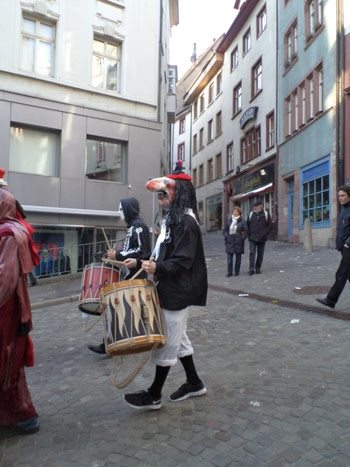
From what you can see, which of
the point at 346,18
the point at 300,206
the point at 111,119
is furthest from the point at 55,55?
the point at 300,206

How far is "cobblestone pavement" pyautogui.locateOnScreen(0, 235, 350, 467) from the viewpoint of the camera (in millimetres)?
2896

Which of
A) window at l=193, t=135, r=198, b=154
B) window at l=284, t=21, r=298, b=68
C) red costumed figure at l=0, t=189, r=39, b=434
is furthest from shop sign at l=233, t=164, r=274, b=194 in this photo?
red costumed figure at l=0, t=189, r=39, b=434

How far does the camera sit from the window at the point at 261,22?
26.7m

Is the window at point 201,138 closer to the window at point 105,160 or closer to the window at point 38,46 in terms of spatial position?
the window at point 105,160

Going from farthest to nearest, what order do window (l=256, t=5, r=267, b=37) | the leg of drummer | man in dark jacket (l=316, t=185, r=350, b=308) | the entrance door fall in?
window (l=256, t=5, r=267, b=37) → the entrance door → man in dark jacket (l=316, t=185, r=350, b=308) → the leg of drummer

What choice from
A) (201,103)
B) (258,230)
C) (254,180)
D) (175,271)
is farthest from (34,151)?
(201,103)

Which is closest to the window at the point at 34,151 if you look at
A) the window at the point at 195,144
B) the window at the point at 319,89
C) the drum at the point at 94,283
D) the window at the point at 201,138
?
the window at the point at 319,89

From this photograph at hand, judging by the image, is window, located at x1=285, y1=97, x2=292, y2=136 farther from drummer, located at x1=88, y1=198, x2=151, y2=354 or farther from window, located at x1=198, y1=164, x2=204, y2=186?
drummer, located at x1=88, y1=198, x2=151, y2=354

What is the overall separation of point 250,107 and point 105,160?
46.3ft

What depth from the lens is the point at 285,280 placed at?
1011 centimetres

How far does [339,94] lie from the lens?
56.2 ft

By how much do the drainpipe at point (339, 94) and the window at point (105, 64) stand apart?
7.95 metres

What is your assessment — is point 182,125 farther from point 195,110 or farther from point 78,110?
point 78,110

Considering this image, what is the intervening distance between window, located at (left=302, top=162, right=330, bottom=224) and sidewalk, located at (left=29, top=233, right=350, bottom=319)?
3.77 metres
